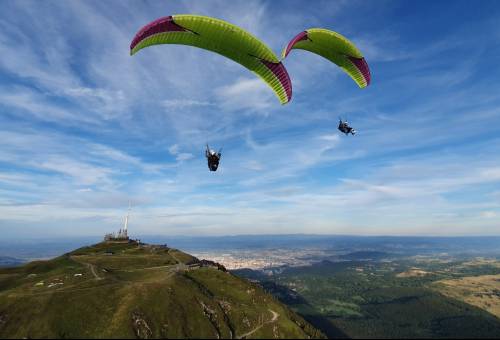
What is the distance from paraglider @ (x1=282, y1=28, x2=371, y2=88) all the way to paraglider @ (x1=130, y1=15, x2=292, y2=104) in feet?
12.9

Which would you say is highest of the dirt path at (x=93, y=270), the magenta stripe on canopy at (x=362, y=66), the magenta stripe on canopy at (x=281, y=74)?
the magenta stripe on canopy at (x=362, y=66)

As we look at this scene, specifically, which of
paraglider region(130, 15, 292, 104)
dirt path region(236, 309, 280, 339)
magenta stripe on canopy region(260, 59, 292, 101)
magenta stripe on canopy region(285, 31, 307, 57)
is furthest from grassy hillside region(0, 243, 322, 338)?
magenta stripe on canopy region(285, 31, 307, 57)

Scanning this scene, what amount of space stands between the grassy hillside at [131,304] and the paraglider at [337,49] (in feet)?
162

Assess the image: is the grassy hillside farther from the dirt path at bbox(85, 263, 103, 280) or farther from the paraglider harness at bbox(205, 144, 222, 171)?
the paraglider harness at bbox(205, 144, 222, 171)

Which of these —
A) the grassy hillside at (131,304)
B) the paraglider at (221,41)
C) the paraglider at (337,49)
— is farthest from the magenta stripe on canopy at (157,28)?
the grassy hillside at (131,304)

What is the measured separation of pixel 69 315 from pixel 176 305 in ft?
60.9

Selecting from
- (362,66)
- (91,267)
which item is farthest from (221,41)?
(91,267)

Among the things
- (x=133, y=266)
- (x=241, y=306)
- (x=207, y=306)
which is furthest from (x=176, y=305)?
(x=133, y=266)

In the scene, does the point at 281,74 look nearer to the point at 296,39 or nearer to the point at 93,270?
the point at 296,39

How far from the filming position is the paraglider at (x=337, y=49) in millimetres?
45522

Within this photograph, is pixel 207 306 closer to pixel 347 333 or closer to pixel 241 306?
pixel 241 306

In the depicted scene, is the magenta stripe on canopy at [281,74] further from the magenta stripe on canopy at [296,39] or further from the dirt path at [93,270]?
the dirt path at [93,270]

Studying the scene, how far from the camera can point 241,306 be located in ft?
258

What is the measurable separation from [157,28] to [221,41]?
305 inches
